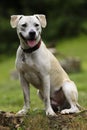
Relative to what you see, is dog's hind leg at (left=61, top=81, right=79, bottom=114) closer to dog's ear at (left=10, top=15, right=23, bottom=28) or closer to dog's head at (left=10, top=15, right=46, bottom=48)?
dog's head at (left=10, top=15, right=46, bottom=48)

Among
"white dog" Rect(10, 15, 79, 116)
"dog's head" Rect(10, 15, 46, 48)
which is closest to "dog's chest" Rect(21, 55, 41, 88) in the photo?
"white dog" Rect(10, 15, 79, 116)

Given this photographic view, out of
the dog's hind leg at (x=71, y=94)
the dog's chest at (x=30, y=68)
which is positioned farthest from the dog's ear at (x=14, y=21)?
the dog's hind leg at (x=71, y=94)

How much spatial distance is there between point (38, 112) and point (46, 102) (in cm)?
30

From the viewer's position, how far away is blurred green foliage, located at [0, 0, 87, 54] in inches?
1604

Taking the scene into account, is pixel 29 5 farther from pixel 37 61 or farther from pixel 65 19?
pixel 37 61

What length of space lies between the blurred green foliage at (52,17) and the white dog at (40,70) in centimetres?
2945

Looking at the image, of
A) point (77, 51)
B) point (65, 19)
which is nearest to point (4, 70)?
point (77, 51)

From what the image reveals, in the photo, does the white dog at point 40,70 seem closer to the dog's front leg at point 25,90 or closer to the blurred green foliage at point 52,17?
the dog's front leg at point 25,90

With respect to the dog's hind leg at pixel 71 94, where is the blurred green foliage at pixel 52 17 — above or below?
below

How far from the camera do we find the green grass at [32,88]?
15315 mm

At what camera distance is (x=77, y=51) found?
37938 millimetres

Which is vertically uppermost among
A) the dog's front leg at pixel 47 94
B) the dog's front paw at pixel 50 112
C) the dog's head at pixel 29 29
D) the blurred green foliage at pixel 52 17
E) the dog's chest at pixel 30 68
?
the dog's head at pixel 29 29

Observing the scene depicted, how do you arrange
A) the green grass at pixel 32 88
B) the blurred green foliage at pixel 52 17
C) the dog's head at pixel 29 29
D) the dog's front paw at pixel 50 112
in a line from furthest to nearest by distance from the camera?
the blurred green foliage at pixel 52 17, the green grass at pixel 32 88, the dog's front paw at pixel 50 112, the dog's head at pixel 29 29

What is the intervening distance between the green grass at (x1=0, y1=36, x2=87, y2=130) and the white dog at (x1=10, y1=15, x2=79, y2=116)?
0.58 metres
